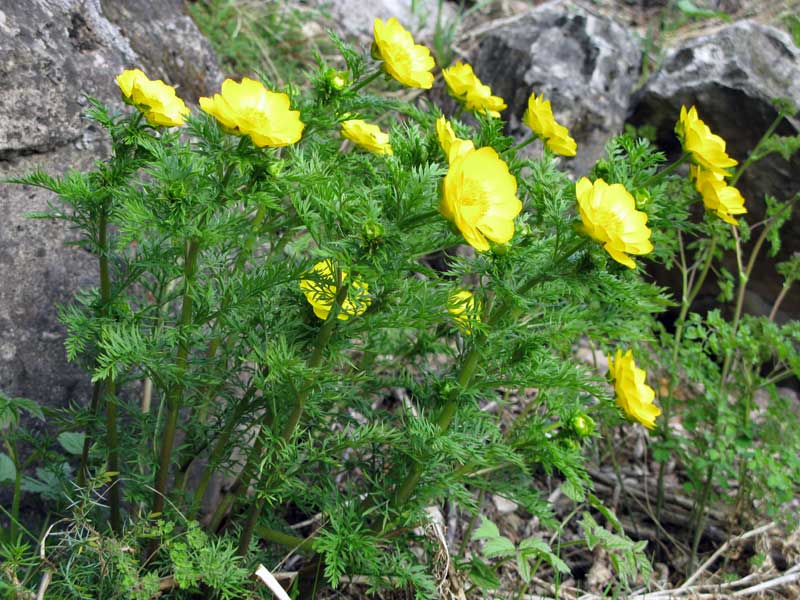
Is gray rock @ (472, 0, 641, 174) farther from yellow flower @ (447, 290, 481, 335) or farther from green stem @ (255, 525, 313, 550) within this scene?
green stem @ (255, 525, 313, 550)

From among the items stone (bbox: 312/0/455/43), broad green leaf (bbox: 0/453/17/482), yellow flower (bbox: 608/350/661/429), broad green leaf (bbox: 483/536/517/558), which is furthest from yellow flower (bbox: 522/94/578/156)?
stone (bbox: 312/0/455/43)

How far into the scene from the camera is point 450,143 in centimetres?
133

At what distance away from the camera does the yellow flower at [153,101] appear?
4.43 feet

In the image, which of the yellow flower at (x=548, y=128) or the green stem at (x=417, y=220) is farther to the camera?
the yellow flower at (x=548, y=128)

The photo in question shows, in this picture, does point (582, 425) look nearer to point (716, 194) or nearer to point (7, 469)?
point (716, 194)

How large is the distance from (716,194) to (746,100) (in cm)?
171

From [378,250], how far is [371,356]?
1.92ft

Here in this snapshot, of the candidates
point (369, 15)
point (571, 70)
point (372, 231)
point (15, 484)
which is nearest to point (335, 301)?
point (372, 231)

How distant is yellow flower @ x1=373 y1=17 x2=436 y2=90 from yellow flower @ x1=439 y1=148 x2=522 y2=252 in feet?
1.13

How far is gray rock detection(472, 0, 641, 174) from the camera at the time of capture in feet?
10.0

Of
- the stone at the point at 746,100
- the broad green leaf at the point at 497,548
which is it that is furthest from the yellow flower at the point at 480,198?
the stone at the point at 746,100

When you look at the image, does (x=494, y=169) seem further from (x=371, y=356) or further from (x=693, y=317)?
(x=693, y=317)

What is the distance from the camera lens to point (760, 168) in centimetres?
304

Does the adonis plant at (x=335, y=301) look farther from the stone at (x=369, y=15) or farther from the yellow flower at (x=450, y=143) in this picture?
the stone at (x=369, y=15)
